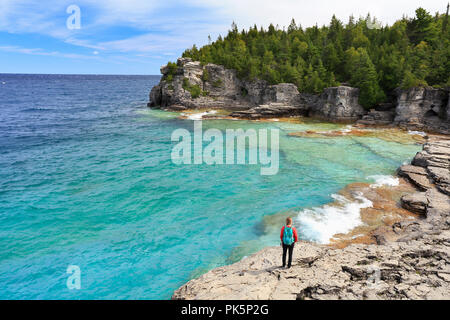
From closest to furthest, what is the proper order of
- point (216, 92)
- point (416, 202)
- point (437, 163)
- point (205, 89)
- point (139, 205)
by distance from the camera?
point (416, 202), point (139, 205), point (437, 163), point (205, 89), point (216, 92)

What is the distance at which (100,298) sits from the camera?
504 inches

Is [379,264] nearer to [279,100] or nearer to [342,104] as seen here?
[342,104]

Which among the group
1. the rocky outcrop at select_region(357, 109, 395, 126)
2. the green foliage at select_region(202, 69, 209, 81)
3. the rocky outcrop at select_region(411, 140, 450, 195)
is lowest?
the rocky outcrop at select_region(411, 140, 450, 195)

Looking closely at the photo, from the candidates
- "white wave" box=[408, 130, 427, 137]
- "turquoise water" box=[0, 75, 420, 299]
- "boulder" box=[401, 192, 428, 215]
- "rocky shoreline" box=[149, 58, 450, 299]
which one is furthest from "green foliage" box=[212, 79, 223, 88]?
"boulder" box=[401, 192, 428, 215]

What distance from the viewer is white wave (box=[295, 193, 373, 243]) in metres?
17.2

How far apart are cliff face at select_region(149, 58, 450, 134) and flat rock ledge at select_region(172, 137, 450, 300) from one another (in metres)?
38.4

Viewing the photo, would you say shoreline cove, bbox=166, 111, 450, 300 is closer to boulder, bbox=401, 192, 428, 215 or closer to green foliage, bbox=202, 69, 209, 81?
boulder, bbox=401, 192, 428, 215

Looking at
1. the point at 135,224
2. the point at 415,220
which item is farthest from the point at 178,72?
the point at 415,220

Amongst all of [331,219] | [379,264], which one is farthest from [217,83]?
[379,264]

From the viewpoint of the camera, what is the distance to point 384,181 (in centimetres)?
2483

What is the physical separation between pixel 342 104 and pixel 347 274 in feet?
163

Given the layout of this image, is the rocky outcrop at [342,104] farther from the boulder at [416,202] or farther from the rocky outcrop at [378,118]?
the boulder at [416,202]

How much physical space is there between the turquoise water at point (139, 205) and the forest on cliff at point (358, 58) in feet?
64.2

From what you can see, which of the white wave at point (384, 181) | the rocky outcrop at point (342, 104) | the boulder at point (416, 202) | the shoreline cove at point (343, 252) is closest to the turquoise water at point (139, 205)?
the white wave at point (384, 181)
